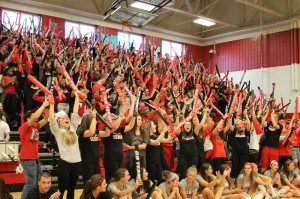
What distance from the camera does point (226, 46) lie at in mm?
20688

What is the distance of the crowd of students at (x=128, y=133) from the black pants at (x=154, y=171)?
17 mm

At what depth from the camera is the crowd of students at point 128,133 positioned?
5320 millimetres

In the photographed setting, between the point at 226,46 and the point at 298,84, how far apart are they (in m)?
4.83

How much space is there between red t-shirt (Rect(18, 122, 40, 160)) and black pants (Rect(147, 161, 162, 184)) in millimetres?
2001

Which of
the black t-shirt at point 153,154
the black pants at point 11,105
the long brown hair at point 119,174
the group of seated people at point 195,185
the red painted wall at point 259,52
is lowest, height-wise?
the group of seated people at point 195,185

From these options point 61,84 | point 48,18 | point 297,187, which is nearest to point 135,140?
point 61,84

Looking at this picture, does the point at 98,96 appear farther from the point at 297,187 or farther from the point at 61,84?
the point at 297,187

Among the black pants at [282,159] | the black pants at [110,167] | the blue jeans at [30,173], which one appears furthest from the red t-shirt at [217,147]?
the blue jeans at [30,173]

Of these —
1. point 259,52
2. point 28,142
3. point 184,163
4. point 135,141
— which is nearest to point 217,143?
point 184,163

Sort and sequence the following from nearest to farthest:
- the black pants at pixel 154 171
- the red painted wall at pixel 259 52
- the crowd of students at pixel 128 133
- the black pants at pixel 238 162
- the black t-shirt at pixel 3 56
Result: the crowd of students at pixel 128 133 → the black pants at pixel 154 171 → the black pants at pixel 238 162 → the black t-shirt at pixel 3 56 → the red painted wall at pixel 259 52

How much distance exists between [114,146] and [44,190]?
162 cm

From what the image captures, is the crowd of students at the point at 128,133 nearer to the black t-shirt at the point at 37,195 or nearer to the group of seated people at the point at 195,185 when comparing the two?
the group of seated people at the point at 195,185

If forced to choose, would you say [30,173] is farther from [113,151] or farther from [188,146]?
[188,146]

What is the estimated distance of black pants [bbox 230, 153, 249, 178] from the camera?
27.0ft
